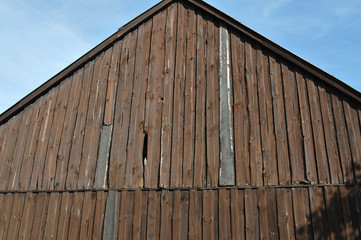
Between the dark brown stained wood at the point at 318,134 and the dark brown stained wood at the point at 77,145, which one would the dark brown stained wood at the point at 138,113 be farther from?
the dark brown stained wood at the point at 318,134

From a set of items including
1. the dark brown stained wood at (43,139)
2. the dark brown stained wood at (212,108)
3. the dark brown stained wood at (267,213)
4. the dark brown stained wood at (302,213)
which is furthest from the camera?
the dark brown stained wood at (43,139)

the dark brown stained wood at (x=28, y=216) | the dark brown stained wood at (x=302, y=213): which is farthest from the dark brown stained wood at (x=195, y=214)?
the dark brown stained wood at (x=28, y=216)

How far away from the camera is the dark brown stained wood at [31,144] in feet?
25.0

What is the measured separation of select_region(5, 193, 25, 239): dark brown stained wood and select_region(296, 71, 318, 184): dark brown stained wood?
247 inches

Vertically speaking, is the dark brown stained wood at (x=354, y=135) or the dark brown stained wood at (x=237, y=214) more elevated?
the dark brown stained wood at (x=354, y=135)

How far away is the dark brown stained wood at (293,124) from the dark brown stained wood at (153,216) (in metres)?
2.68

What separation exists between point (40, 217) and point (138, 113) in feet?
10.4

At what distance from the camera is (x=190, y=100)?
283 inches

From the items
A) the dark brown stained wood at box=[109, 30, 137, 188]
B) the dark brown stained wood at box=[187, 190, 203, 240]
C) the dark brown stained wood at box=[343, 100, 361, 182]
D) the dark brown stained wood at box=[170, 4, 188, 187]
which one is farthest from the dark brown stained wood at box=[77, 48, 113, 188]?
the dark brown stained wood at box=[343, 100, 361, 182]

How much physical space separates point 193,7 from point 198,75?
2043 millimetres

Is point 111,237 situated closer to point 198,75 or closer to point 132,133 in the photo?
point 132,133

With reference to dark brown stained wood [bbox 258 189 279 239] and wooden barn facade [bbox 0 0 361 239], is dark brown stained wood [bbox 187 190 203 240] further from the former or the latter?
dark brown stained wood [bbox 258 189 279 239]

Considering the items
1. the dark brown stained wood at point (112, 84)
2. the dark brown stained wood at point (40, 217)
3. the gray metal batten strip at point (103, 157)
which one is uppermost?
the dark brown stained wood at point (112, 84)

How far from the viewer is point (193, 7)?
325 inches
